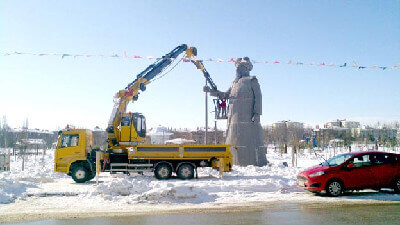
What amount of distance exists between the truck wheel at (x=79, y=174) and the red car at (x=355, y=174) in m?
10.3

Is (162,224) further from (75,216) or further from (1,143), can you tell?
(1,143)

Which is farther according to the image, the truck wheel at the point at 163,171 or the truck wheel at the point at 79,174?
the truck wheel at the point at 163,171

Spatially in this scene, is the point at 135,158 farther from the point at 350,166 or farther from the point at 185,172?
the point at 350,166

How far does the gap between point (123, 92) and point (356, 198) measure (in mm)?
13010

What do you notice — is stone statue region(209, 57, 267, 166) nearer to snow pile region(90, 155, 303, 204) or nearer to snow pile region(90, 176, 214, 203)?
snow pile region(90, 155, 303, 204)

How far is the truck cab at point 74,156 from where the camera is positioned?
16.0 m

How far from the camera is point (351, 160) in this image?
11461 millimetres

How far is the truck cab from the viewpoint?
16.0 meters

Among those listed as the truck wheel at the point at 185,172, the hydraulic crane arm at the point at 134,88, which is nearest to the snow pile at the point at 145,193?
the truck wheel at the point at 185,172

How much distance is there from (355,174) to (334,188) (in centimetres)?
92

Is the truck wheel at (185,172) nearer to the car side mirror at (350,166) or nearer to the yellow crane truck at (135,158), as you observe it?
the yellow crane truck at (135,158)

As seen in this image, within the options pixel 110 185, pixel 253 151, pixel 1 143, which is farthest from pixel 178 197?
pixel 1 143

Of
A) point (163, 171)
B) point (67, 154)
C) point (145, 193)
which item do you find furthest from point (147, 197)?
point (67, 154)

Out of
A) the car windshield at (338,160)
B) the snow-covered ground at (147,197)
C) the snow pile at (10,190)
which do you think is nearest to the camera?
the snow-covered ground at (147,197)
